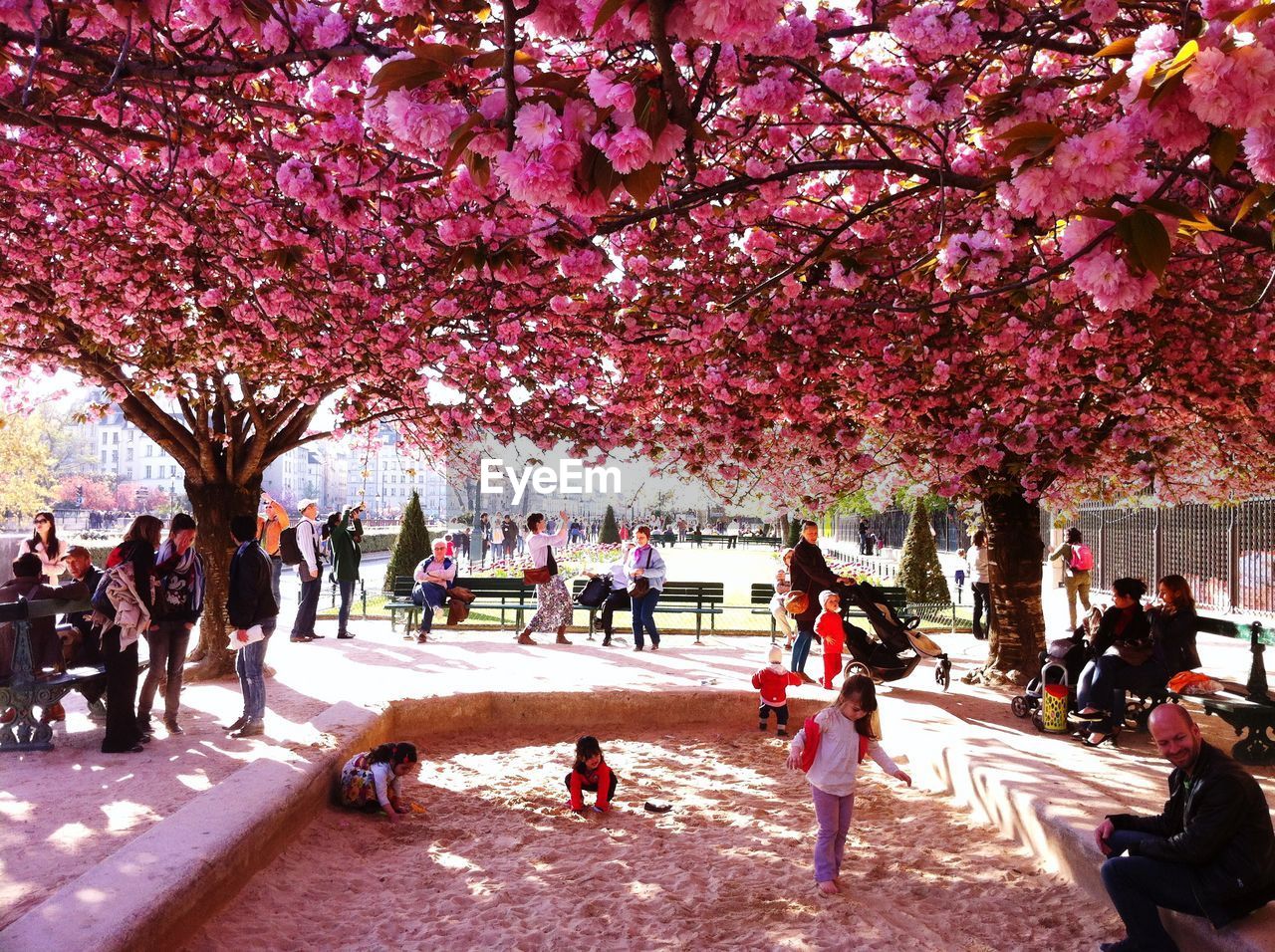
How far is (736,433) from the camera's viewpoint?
10203 millimetres

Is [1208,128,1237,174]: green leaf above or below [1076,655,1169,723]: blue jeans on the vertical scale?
above

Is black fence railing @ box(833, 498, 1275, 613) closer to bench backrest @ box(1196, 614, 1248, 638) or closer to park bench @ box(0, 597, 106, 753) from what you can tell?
bench backrest @ box(1196, 614, 1248, 638)

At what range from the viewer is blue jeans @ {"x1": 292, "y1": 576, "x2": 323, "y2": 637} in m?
13.0

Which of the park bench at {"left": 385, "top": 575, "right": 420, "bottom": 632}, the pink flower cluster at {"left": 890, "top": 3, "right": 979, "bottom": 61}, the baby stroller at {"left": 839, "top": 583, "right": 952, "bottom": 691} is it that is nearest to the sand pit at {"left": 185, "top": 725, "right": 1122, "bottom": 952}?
the baby stroller at {"left": 839, "top": 583, "right": 952, "bottom": 691}

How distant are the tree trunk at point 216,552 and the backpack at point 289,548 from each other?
2.14 meters

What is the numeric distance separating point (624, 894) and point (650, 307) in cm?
442

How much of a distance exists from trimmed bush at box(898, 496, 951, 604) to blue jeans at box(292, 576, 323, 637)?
11.0 metres

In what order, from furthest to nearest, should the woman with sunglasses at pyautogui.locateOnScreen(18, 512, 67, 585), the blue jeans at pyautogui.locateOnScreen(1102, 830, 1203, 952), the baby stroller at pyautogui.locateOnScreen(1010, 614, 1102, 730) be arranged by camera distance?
the woman with sunglasses at pyautogui.locateOnScreen(18, 512, 67, 585) < the baby stroller at pyautogui.locateOnScreen(1010, 614, 1102, 730) < the blue jeans at pyautogui.locateOnScreen(1102, 830, 1203, 952)

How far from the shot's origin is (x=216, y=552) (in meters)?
10.0

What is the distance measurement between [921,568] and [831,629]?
9.83m

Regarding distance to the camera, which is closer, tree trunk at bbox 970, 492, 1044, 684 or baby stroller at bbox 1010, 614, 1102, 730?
baby stroller at bbox 1010, 614, 1102, 730

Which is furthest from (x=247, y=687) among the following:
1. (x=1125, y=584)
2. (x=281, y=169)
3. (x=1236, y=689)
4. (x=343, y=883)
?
(x=1236, y=689)

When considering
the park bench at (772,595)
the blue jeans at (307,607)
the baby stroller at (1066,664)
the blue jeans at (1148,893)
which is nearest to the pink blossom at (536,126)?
the blue jeans at (1148,893)

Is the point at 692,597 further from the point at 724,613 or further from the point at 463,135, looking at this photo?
the point at 463,135
